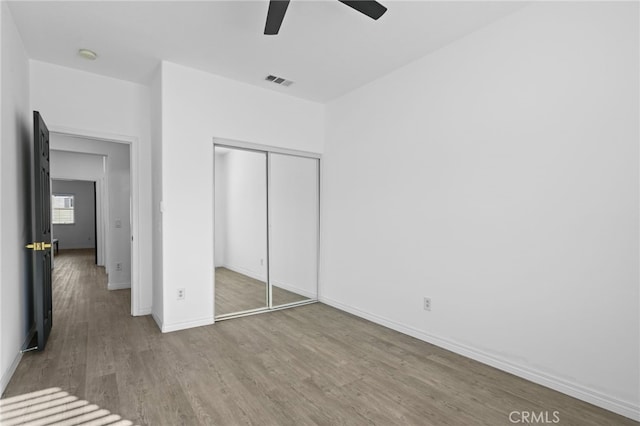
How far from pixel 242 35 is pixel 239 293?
2897 millimetres

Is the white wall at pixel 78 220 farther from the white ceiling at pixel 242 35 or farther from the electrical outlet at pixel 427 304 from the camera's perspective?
the electrical outlet at pixel 427 304

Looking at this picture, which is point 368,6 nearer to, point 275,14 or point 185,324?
point 275,14

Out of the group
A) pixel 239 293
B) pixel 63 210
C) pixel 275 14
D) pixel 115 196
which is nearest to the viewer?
pixel 275 14

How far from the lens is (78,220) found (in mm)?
12109

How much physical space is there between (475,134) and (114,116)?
3.88m

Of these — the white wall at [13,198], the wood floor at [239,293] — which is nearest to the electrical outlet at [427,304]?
the wood floor at [239,293]

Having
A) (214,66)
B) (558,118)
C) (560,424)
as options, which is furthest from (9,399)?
(558,118)

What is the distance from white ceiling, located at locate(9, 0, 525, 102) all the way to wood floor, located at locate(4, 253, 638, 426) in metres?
2.80

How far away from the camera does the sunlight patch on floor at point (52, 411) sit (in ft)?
6.39

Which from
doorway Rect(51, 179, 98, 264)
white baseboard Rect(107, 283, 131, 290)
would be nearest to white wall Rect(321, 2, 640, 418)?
white baseboard Rect(107, 283, 131, 290)

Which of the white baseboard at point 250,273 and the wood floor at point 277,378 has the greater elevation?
the white baseboard at point 250,273

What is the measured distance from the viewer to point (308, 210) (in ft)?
15.3

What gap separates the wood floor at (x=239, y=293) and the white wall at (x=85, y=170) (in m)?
4.91

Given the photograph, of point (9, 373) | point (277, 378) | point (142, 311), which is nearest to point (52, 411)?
point (9, 373)
